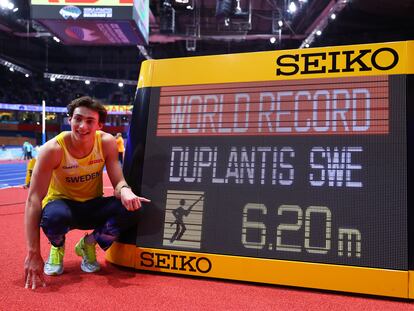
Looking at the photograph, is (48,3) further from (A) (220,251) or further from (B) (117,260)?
(A) (220,251)

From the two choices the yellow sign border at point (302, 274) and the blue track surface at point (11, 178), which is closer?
the yellow sign border at point (302, 274)

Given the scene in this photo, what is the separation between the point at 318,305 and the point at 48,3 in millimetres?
5532

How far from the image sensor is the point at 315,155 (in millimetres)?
1955

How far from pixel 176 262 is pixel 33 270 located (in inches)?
28.0

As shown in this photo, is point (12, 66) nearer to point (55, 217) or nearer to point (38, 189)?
point (38, 189)

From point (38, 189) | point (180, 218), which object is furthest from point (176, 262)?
point (38, 189)

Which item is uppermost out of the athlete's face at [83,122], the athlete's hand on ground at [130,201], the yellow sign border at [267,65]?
the yellow sign border at [267,65]

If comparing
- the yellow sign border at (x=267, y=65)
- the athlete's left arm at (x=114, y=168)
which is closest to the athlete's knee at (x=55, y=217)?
the athlete's left arm at (x=114, y=168)

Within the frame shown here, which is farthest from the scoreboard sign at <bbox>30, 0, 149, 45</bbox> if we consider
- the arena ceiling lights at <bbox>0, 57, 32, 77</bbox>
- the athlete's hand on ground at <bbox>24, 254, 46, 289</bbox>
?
the arena ceiling lights at <bbox>0, 57, 32, 77</bbox>

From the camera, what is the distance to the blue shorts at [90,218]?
79.3 inches

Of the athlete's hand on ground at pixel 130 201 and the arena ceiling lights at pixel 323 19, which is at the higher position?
the arena ceiling lights at pixel 323 19

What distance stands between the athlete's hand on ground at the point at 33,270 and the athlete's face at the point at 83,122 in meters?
0.66

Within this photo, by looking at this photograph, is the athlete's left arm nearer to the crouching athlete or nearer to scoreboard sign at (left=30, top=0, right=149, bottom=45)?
the crouching athlete

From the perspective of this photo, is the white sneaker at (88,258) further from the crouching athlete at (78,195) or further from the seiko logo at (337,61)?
the seiko logo at (337,61)
